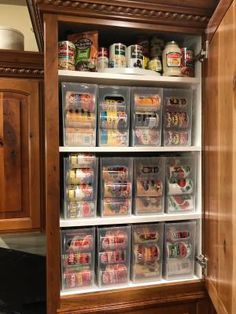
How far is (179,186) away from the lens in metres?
1.20

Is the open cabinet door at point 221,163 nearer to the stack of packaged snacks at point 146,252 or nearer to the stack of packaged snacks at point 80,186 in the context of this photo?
the stack of packaged snacks at point 146,252

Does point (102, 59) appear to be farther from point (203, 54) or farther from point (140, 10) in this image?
point (203, 54)

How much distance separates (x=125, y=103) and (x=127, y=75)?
0.36 feet

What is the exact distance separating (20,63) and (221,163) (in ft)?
3.74

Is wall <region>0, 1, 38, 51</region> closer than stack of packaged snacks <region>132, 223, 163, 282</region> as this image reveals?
No

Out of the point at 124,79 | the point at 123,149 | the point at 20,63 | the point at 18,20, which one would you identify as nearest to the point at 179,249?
the point at 123,149

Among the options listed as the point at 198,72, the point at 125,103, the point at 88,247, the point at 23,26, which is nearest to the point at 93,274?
the point at 88,247

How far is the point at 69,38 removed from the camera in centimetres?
110

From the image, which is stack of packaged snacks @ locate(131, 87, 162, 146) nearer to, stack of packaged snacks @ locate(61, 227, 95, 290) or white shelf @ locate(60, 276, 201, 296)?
stack of packaged snacks @ locate(61, 227, 95, 290)

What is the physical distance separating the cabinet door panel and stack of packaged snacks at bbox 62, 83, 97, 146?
19.8 inches

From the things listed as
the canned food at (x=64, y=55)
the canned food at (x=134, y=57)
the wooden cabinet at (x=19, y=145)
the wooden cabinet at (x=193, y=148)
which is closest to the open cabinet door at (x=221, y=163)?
the wooden cabinet at (x=193, y=148)

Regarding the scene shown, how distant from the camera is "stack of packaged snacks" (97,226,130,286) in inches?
44.1

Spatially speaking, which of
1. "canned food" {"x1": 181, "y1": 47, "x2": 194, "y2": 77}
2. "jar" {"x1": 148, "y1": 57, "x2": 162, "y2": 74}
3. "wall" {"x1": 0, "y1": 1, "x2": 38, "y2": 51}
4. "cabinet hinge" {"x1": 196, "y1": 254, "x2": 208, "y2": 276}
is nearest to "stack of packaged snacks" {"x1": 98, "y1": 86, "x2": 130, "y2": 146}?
"jar" {"x1": 148, "y1": 57, "x2": 162, "y2": 74}

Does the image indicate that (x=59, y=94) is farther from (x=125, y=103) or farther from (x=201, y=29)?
(x=201, y=29)
